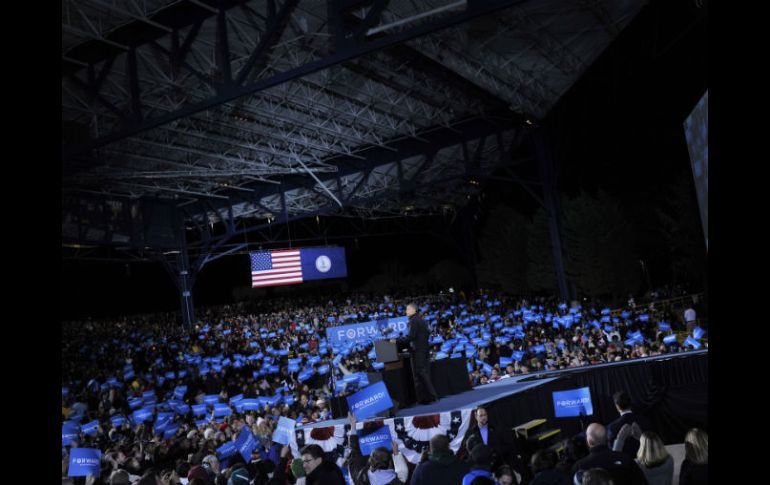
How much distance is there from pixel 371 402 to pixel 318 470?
286 centimetres

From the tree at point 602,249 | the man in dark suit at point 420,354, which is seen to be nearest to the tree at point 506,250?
the tree at point 602,249

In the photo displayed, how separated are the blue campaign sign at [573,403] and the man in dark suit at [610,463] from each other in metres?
3.67

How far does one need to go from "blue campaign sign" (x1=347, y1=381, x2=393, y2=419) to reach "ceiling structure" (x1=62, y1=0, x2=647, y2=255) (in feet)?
18.7

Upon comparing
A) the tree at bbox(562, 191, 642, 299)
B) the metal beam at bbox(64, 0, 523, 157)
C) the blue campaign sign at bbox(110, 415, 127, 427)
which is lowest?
the blue campaign sign at bbox(110, 415, 127, 427)

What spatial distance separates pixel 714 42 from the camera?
1446 millimetres

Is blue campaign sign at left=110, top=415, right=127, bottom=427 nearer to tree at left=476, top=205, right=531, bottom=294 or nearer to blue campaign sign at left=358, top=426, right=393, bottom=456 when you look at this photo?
blue campaign sign at left=358, top=426, right=393, bottom=456

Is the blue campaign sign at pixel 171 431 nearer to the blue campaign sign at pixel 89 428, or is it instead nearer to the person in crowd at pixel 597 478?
the blue campaign sign at pixel 89 428

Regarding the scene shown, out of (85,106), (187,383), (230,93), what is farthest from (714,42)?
(187,383)

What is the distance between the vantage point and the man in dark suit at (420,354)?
27.0 ft

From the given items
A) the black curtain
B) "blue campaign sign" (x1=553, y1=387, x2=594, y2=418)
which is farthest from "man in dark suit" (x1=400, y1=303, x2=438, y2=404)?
the black curtain

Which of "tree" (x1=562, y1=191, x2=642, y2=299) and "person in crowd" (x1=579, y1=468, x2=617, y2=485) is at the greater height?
"tree" (x1=562, y1=191, x2=642, y2=299)

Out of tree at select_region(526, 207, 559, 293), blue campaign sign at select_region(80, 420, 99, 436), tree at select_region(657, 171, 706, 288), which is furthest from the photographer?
tree at select_region(526, 207, 559, 293)

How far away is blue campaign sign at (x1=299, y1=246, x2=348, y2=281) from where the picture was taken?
101ft

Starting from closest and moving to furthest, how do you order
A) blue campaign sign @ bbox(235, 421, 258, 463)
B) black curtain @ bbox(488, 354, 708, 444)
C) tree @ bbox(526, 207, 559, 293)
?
blue campaign sign @ bbox(235, 421, 258, 463), black curtain @ bbox(488, 354, 708, 444), tree @ bbox(526, 207, 559, 293)
